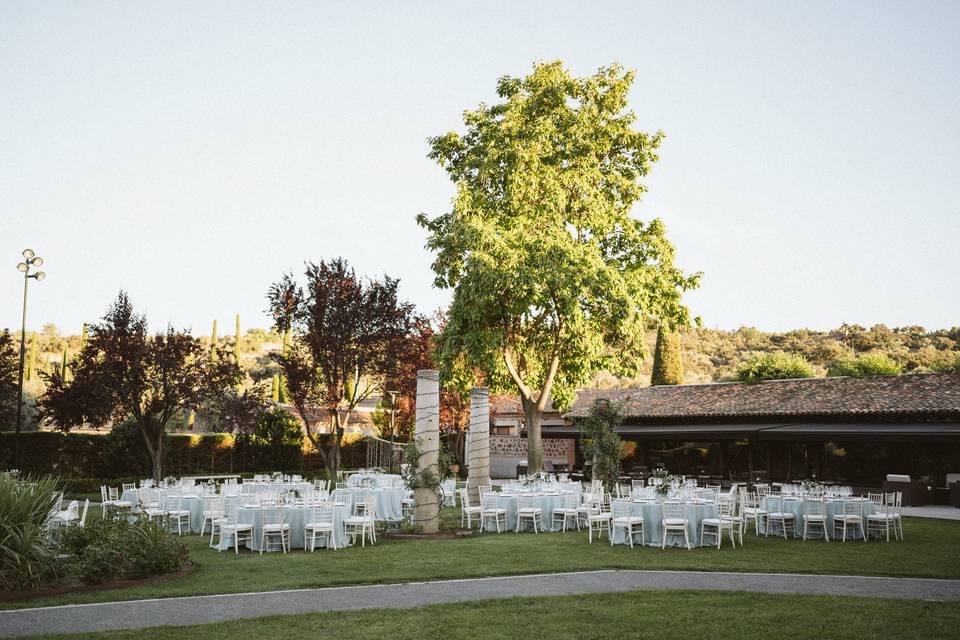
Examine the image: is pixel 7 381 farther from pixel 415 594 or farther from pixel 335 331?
pixel 415 594

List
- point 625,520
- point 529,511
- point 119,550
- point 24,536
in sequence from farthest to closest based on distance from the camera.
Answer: point 529,511 → point 625,520 → point 119,550 → point 24,536

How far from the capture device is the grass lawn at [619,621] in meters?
7.31

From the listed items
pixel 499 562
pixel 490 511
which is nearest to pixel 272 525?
pixel 499 562

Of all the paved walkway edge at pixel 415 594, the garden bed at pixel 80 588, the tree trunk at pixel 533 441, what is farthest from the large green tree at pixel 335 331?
the paved walkway edge at pixel 415 594

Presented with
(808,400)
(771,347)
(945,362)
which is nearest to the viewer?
(808,400)

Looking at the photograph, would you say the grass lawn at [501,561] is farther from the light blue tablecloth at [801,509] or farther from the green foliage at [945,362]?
the green foliage at [945,362]

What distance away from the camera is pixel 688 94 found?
774 inches

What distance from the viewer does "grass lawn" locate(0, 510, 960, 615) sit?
401 inches

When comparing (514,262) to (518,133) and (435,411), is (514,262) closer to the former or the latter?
(518,133)

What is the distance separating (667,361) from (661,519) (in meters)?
29.8

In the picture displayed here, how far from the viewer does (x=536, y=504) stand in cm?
1691

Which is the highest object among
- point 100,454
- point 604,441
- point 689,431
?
point 689,431

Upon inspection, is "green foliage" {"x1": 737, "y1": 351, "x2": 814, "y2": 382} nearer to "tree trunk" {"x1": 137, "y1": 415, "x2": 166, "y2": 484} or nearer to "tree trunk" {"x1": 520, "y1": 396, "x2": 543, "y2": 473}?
"tree trunk" {"x1": 520, "y1": 396, "x2": 543, "y2": 473}

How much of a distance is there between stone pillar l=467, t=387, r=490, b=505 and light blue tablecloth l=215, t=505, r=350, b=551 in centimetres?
627
